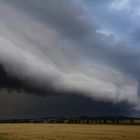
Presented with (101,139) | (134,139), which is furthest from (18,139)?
(134,139)

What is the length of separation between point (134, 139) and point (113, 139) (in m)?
2.73

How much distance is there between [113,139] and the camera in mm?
42719

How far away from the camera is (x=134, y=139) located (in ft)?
139

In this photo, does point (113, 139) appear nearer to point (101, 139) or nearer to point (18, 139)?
point (101, 139)

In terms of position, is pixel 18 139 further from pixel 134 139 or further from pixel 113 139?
pixel 134 139

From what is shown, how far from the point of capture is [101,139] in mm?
43531

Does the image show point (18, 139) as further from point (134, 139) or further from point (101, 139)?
point (134, 139)

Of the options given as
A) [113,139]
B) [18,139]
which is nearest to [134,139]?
[113,139]

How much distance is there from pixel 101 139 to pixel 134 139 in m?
4.39

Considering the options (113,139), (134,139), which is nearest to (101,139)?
(113,139)

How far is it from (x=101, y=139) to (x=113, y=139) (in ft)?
5.65

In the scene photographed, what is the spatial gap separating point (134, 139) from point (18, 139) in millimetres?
15340

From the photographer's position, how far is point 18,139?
141 feet
